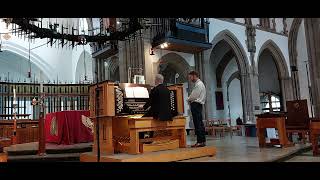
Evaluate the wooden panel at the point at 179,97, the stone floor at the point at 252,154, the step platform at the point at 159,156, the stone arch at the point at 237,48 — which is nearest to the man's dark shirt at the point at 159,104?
the step platform at the point at 159,156

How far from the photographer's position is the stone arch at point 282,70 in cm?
1975

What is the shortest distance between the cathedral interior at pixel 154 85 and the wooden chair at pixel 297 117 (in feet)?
0.08

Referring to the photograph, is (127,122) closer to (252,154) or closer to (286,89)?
(252,154)

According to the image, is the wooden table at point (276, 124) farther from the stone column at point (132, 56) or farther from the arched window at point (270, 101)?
the arched window at point (270, 101)

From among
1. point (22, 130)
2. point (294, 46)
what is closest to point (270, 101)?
point (294, 46)

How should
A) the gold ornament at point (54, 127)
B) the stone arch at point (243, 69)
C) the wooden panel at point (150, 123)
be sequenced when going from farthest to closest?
the stone arch at point (243, 69) → the gold ornament at point (54, 127) → the wooden panel at point (150, 123)

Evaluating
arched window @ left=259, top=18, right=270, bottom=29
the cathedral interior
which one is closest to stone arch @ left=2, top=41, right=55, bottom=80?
the cathedral interior

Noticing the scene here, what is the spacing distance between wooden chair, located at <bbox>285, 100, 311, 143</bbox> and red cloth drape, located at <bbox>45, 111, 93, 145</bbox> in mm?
5128

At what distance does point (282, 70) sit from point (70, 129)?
16.0 meters

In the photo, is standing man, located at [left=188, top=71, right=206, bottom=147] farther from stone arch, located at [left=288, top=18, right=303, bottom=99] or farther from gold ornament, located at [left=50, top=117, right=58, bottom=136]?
stone arch, located at [left=288, top=18, right=303, bottom=99]

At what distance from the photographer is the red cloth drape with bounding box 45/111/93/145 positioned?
809 centimetres
